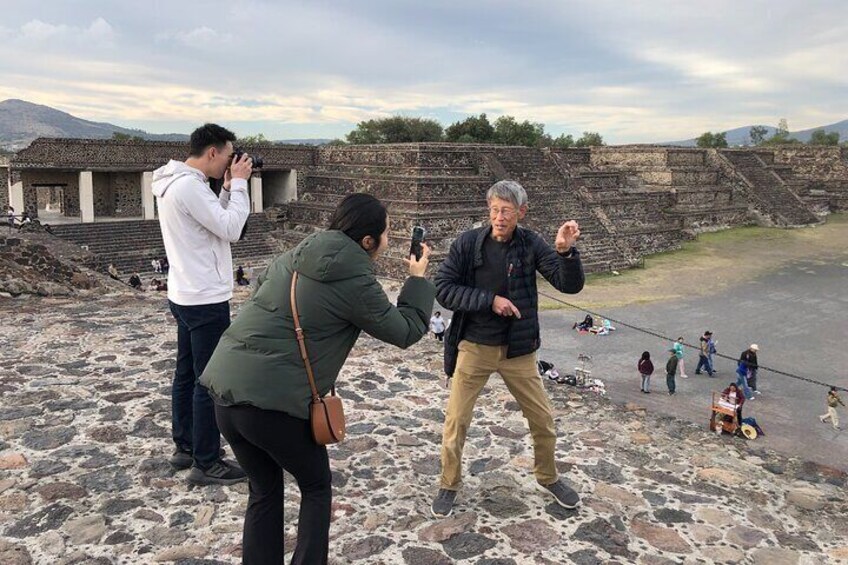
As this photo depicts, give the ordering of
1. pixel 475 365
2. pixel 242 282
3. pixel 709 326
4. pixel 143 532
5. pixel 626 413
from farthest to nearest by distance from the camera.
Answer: pixel 242 282 < pixel 709 326 < pixel 626 413 < pixel 475 365 < pixel 143 532

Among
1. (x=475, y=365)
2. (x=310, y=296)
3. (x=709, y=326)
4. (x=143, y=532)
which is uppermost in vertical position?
(x=310, y=296)

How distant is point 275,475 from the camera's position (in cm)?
233

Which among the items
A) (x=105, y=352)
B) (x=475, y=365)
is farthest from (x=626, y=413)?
(x=105, y=352)

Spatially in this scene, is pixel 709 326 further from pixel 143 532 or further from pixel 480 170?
pixel 143 532

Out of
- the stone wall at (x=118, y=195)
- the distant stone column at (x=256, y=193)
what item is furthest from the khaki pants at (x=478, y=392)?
the stone wall at (x=118, y=195)

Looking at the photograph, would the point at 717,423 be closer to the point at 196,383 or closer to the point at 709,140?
the point at 196,383

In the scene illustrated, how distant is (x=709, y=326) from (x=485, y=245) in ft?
34.0

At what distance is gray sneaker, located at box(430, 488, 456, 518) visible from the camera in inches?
128

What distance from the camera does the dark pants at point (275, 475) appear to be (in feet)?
6.97

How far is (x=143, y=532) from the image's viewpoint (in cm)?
302

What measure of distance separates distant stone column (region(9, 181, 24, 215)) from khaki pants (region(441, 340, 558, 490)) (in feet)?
64.5

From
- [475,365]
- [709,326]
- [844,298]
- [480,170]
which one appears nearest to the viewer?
[475,365]

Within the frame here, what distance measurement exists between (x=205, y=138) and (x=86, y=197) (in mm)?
18296

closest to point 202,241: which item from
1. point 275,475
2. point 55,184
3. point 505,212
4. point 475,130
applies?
point 275,475
